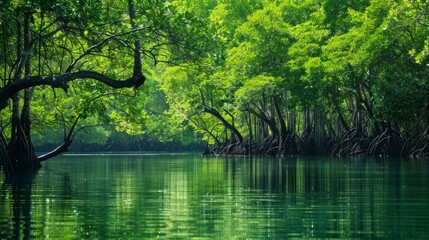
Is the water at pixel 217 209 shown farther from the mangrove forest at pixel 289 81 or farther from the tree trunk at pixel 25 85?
the mangrove forest at pixel 289 81

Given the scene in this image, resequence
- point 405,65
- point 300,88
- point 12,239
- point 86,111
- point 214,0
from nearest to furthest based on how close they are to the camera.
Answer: point 12,239
point 86,111
point 405,65
point 300,88
point 214,0

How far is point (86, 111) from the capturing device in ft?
79.8

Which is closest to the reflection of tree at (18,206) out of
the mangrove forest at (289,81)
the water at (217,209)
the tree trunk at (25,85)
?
the water at (217,209)

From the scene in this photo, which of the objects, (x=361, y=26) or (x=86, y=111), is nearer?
(x=86, y=111)

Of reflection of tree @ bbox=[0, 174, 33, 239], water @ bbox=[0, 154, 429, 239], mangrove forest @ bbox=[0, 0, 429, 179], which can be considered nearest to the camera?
reflection of tree @ bbox=[0, 174, 33, 239]

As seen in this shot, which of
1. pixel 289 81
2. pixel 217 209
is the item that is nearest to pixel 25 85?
pixel 217 209

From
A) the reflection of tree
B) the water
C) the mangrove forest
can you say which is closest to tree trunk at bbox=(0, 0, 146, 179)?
the mangrove forest

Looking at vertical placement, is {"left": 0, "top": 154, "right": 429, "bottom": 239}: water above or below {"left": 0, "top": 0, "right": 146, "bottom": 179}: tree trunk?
below

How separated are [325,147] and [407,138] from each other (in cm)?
754

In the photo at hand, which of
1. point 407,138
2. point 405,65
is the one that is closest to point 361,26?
point 405,65

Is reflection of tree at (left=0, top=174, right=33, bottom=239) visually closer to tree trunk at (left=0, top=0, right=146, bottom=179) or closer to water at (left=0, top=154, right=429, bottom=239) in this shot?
water at (left=0, top=154, right=429, bottom=239)

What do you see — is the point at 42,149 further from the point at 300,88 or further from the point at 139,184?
the point at 139,184

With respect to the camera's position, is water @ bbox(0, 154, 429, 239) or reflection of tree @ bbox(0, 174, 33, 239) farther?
water @ bbox(0, 154, 429, 239)

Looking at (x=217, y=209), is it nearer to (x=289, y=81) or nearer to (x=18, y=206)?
(x=18, y=206)
